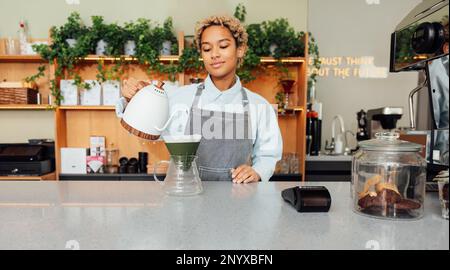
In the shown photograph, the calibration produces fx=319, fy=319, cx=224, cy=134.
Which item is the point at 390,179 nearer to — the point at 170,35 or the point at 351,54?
the point at 170,35

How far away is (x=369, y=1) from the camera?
9.04 ft

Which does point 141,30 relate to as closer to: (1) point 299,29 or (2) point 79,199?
(1) point 299,29

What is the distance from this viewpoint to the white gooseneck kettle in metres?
0.96

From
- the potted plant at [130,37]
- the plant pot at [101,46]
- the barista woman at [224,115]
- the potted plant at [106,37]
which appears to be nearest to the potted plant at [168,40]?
the potted plant at [130,37]

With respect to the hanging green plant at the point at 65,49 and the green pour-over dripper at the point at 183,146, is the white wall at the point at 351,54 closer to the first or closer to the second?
the hanging green plant at the point at 65,49

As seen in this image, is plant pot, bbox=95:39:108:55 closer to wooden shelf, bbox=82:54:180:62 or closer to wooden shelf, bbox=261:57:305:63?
wooden shelf, bbox=82:54:180:62

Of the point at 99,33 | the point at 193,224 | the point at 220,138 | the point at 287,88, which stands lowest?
the point at 193,224

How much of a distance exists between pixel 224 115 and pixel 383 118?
150cm

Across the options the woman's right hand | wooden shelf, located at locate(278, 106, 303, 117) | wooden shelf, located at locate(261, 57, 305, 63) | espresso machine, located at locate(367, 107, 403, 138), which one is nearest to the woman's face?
the woman's right hand

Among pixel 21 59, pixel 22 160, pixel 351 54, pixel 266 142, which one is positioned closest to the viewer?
pixel 266 142

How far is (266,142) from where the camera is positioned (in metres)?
1.53

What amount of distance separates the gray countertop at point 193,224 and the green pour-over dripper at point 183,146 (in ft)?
0.37

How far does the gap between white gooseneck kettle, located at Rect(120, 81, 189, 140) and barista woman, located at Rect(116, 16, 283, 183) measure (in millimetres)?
500

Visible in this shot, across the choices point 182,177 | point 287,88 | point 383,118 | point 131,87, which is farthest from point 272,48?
point 182,177
